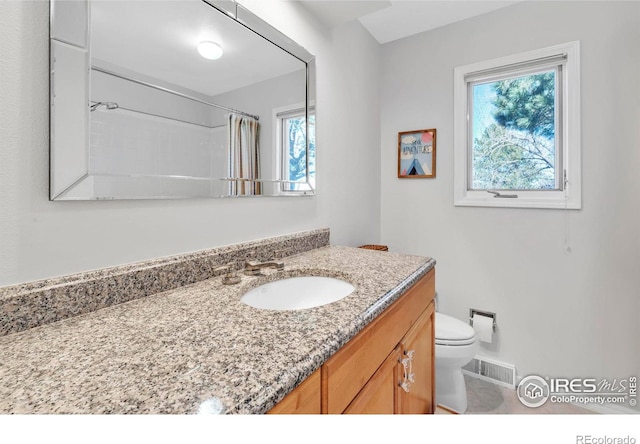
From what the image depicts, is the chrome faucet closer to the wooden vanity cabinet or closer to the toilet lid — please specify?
→ the wooden vanity cabinet

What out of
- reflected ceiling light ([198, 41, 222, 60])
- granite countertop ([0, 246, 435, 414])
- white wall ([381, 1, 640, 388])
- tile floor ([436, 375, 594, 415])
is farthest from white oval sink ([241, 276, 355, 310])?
white wall ([381, 1, 640, 388])

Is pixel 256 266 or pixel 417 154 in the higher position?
pixel 417 154

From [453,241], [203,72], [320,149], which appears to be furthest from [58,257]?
[453,241]

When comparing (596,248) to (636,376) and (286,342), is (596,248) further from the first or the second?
(286,342)

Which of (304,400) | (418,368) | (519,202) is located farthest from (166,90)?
(519,202)

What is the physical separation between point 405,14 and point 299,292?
191 cm

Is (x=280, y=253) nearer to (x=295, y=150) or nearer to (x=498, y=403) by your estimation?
(x=295, y=150)

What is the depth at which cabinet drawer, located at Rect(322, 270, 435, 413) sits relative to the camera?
60cm

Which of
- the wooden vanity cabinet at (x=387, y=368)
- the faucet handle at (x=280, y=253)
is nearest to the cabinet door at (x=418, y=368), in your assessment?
the wooden vanity cabinet at (x=387, y=368)

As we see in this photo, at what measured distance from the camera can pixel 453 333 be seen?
1620 millimetres

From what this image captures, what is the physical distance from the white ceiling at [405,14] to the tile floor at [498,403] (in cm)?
218

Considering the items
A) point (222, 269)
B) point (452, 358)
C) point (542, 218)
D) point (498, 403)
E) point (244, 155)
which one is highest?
point (244, 155)

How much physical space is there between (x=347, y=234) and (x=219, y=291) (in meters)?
1.12

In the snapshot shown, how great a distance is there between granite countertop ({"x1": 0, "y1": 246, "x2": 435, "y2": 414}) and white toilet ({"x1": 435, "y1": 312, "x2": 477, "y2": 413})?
972mm
